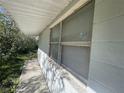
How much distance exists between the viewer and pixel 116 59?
3.89ft

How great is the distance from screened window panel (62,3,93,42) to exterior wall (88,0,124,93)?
47 centimetres

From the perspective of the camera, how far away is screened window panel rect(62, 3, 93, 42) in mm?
2049

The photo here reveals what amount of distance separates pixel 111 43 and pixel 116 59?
162mm

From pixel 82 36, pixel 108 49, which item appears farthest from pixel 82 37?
pixel 108 49

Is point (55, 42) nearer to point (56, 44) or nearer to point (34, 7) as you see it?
point (56, 44)

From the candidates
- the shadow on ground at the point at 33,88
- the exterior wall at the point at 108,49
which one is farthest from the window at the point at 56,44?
the exterior wall at the point at 108,49

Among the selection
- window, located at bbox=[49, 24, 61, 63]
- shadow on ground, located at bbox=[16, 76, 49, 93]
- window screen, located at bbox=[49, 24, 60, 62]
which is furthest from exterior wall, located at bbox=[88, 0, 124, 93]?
shadow on ground, located at bbox=[16, 76, 49, 93]

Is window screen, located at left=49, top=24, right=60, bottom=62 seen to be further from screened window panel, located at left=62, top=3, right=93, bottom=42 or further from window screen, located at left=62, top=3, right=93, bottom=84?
window screen, located at left=62, top=3, right=93, bottom=84

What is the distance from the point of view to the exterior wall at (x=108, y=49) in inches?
45.2

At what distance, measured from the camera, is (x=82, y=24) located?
2.33 metres

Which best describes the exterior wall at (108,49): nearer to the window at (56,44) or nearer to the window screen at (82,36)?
the window screen at (82,36)

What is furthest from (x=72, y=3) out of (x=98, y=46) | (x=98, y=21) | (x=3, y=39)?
(x=3, y=39)

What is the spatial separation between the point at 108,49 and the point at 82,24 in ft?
3.63

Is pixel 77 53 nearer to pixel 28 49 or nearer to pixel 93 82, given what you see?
pixel 93 82
